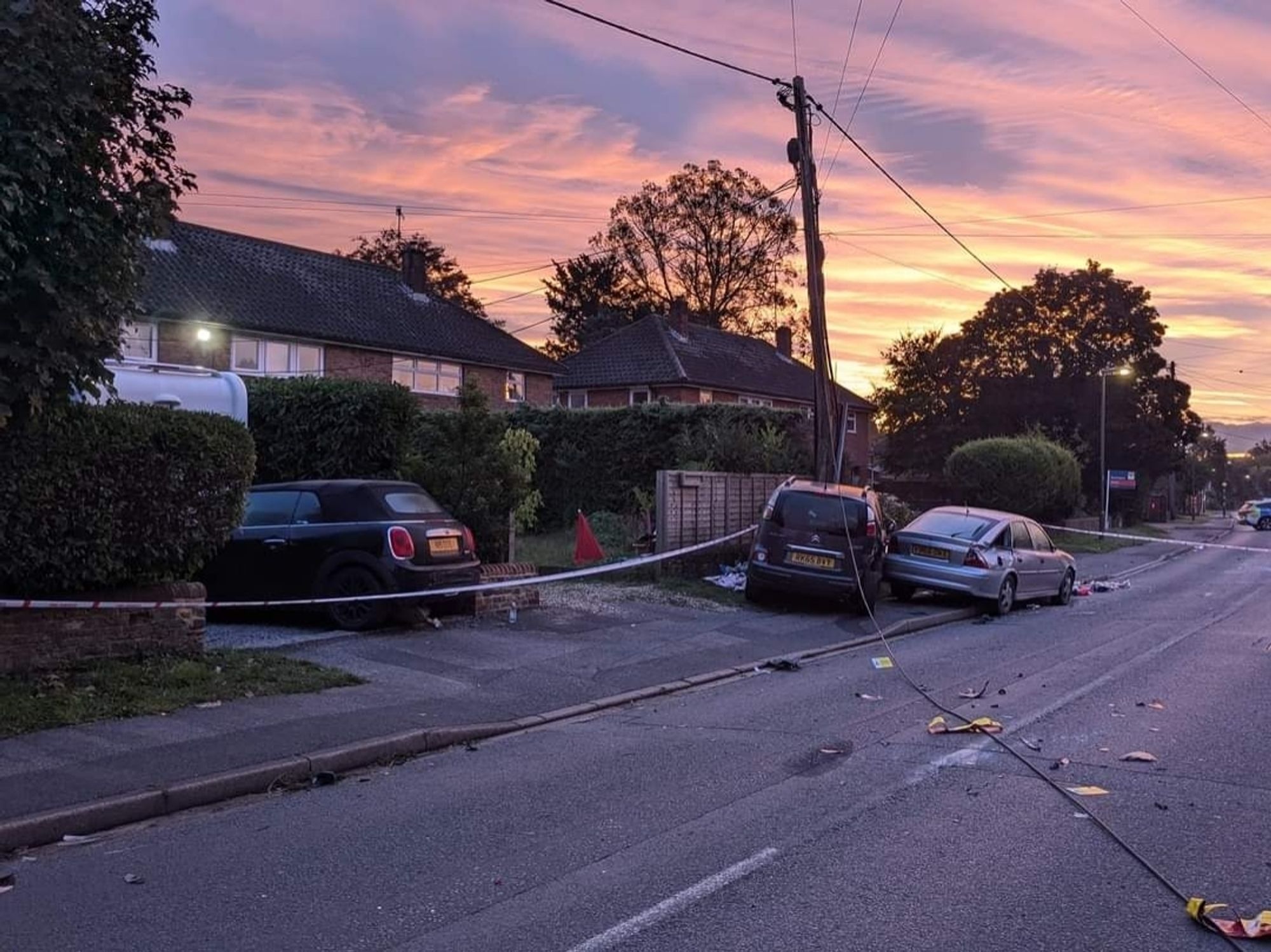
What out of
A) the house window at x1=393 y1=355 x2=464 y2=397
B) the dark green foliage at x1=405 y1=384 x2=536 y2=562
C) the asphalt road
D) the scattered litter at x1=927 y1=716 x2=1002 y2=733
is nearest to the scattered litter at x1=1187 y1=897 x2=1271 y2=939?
the asphalt road

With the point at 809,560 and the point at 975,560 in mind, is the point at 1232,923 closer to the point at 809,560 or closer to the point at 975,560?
the point at 809,560

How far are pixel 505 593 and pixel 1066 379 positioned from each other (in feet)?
158

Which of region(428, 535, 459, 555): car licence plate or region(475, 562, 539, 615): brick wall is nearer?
region(428, 535, 459, 555): car licence plate

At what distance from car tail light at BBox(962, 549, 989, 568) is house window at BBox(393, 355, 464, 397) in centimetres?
2116

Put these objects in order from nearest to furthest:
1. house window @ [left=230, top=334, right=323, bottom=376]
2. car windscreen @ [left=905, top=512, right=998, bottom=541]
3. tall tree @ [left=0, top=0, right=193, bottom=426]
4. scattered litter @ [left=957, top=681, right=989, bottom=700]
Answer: tall tree @ [left=0, top=0, right=193, bottom=426], scattered litter @ [left=957, top=681, right=989, bottom=700], car windscreen @ [left=905, top=512, right=998, bottom=541], house window @ [left=230, top=334, right=323, bottom=376]

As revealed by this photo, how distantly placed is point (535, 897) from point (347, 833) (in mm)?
1449

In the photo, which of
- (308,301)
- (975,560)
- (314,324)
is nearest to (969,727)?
(975,560)

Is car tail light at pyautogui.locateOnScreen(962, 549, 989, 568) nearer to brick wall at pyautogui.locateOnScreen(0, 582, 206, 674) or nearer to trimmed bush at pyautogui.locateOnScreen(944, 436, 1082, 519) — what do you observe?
brick wall at pyautogui.locateOnScreen(0, 582, 206, 674)

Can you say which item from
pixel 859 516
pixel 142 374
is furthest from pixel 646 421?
pixel 142 374

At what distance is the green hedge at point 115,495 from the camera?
830cm

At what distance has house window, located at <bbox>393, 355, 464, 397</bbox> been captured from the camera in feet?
114

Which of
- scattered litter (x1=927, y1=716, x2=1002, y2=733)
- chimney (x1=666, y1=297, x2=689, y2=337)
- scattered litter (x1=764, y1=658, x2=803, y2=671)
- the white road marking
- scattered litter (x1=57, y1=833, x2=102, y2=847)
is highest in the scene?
chimney (x1=666, y1=297, x2=689, y2=337)

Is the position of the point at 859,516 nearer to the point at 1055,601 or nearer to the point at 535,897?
the point at 1055,601

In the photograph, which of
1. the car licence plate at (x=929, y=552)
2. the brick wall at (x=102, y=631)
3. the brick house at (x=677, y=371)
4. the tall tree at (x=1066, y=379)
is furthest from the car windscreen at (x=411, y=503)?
the tall tree at (x=1066, y=379)
